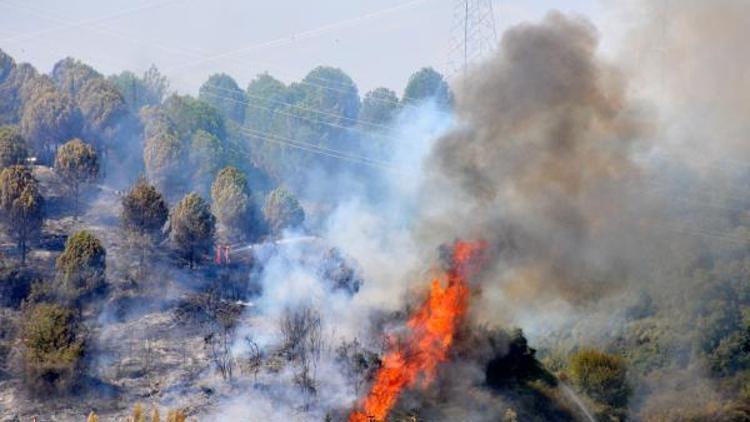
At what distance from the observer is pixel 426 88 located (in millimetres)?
112438

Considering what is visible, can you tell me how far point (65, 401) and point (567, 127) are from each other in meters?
31.5

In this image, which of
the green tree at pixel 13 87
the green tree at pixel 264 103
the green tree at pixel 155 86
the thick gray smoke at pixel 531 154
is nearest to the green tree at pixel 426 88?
the green tree at pixel 264 103

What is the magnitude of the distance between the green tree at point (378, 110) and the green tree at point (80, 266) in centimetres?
4760

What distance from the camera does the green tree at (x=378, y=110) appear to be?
4247 inches

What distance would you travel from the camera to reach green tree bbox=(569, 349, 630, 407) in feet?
197

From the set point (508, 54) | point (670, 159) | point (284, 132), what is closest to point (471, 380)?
point (508, 54)

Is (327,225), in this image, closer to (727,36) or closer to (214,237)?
(214,237)

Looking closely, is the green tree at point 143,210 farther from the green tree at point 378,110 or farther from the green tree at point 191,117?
the green tree at point 378,110

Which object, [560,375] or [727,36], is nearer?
[560,375]

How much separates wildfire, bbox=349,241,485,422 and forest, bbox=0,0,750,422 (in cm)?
11

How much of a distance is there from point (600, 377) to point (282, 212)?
96.7ft

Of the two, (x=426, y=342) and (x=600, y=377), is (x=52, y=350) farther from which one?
(x=600, y=377)

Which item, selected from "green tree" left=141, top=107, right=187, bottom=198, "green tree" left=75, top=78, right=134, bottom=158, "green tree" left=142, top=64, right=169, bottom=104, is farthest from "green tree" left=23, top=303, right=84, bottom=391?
"green tree" left=142, top=64, right=169, bottom=104

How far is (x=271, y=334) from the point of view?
6247 centimetres
